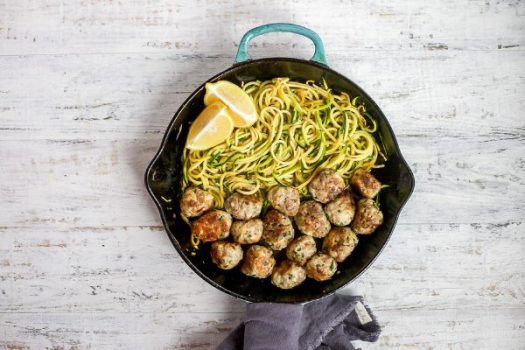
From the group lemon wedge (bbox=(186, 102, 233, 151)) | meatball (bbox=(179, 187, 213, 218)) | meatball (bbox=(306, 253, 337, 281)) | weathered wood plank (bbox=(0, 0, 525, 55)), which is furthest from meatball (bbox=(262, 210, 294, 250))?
weathered wood plank (bbox=(0, 0, 525, 55))

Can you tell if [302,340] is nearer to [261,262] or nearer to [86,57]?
[261,262]

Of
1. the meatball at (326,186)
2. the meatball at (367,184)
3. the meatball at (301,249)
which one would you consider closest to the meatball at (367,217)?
the meatball at (367,184)

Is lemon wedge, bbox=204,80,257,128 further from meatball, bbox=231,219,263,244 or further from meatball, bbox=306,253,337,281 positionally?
meatball, bbox=306,253,337,281

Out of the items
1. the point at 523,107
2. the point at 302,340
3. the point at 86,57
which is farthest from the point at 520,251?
the point at 86,57

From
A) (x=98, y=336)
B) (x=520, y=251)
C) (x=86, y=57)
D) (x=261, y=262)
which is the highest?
(x=86, y=57)

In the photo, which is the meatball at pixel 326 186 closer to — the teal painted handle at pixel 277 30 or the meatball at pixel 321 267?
the meatball at pixel 321 267

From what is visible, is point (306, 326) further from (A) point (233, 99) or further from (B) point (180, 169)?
(A) point (233, 99)
